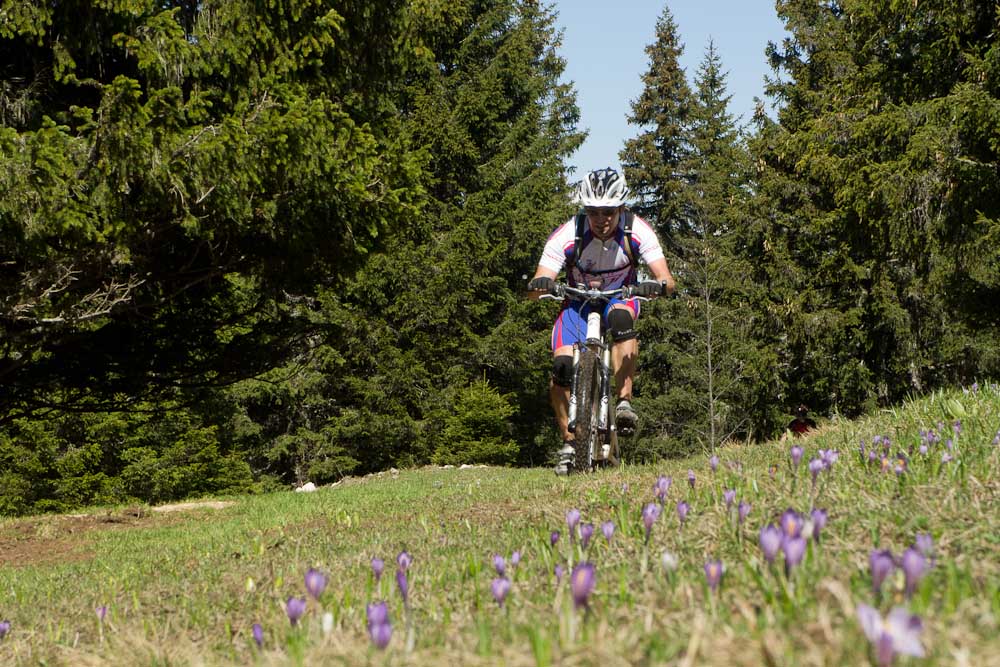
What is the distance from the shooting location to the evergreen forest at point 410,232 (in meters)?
9.34

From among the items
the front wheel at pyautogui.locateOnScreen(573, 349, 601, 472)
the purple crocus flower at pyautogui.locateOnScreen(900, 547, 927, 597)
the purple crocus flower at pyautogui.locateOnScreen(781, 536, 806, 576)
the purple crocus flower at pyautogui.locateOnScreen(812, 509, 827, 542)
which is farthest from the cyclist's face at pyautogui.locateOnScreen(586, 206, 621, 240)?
the purple crocus flower at pyautogui.locateOnScreen(900, 547, 927, 597)

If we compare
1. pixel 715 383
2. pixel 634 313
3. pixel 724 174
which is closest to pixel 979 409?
pixel 634 313

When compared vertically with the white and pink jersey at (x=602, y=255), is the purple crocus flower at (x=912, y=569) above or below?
below

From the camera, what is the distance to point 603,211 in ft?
24.5

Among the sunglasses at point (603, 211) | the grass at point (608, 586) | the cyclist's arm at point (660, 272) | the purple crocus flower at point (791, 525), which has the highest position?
the sunglasses at point (603, 211)

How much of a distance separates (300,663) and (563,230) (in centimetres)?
620

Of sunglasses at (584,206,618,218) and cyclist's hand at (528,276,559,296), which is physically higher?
sunglasses at (584,206,618,218)

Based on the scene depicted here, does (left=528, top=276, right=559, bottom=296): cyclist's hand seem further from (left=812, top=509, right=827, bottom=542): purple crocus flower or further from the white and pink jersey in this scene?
(left=812, top=509, right=827, bottom=542): purple crocus flower

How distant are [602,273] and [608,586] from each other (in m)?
5.45

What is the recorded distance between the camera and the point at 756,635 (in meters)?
1.57

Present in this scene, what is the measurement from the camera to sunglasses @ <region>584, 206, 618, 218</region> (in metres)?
7.40

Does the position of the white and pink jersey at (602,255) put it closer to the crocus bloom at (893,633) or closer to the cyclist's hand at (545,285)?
the cyclist's hand at (545,285)

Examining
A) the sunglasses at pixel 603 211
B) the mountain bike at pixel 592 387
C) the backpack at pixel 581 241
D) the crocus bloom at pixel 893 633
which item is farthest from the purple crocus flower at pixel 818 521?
the backpack at pixel 581 241

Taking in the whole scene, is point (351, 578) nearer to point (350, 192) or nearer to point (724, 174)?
point (350, 192)
